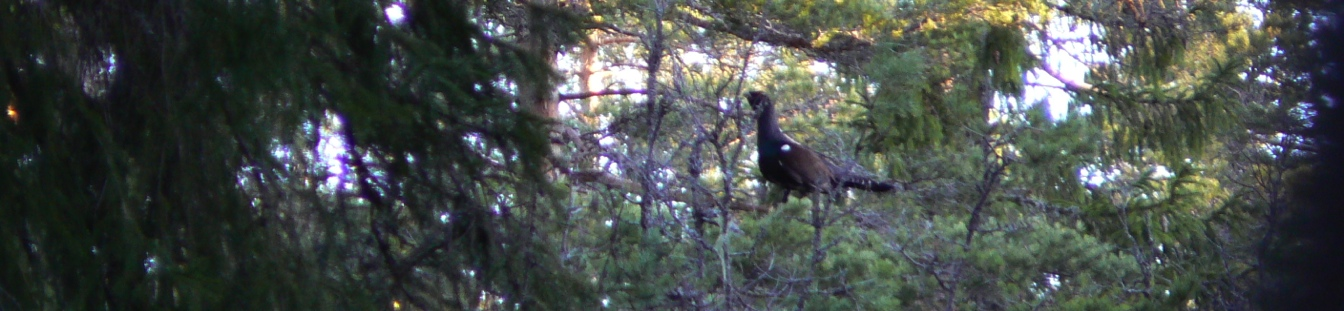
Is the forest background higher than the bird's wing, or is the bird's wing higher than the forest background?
the bird's wing

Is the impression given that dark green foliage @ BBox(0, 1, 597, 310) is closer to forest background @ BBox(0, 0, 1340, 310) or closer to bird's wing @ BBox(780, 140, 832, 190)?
forest background @ BBox(0, 0, 1340, 310)

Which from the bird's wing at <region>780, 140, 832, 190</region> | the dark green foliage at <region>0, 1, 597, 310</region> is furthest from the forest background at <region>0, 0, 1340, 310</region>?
the bird's wing at <region>780, 140, 832, 190</region>

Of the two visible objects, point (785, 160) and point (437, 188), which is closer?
point (437, 188)

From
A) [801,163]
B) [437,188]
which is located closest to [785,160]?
[801,163]

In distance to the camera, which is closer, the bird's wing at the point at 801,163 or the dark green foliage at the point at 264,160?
the dark green foliage at the point at 264,160

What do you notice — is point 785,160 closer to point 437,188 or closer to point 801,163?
point 801,163

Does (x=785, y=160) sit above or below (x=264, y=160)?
above

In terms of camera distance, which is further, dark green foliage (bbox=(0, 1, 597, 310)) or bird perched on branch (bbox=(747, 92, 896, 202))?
bird perched on branch (bbox=(747, 92, 896, 202))

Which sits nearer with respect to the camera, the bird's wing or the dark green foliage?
the dark green foliage

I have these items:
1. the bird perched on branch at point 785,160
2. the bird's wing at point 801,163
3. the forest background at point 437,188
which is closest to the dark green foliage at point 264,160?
the forest background at point 437,188

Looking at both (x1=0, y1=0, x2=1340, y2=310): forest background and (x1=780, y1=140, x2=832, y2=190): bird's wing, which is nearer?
(x1=0, y1=0, x2=1340, y2=310): forest background

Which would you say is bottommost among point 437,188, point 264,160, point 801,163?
point 264,160

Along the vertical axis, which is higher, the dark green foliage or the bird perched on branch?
the bird perched on branch

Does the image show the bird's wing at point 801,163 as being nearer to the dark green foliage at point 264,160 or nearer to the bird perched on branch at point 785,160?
the bird perched on branch at point 785,160
